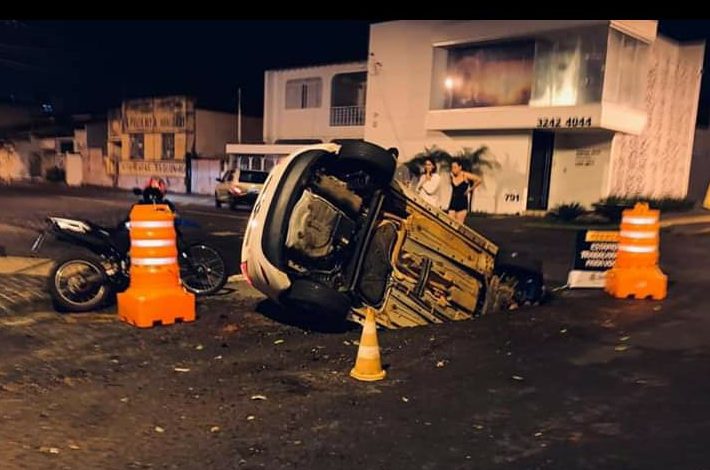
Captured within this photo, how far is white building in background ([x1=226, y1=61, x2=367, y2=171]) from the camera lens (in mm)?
31250

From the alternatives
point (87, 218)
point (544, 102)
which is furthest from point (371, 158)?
point (544, 102)

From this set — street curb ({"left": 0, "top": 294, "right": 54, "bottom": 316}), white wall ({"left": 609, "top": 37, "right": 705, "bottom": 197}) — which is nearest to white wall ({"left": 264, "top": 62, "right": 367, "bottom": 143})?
white wall ({"left": 609, "top": 37, "right": 705, "bottom": 197})

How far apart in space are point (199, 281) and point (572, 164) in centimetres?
1828

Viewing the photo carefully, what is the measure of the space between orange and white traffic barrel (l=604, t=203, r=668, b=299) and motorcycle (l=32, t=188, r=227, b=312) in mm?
5851

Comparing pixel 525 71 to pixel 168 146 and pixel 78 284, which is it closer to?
pixel 78 284

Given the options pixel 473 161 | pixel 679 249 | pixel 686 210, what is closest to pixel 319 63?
pixel 473 161

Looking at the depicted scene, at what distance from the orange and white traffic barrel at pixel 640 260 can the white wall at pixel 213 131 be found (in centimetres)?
3428

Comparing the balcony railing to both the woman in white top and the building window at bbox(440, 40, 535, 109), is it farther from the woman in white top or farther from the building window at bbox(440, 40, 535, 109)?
the woman in white top

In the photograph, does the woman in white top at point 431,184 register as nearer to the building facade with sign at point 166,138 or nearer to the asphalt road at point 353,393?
the asphalt road at point 353,393

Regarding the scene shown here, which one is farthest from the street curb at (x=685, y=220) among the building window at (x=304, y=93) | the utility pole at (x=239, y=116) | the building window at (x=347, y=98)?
the utility pole at (x=239, y=116)

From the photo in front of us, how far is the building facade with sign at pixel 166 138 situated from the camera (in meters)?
38.6

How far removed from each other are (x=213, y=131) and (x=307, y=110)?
10.1 metres

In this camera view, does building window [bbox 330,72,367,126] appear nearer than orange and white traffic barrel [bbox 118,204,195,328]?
No

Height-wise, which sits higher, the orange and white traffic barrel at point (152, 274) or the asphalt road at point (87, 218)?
the orange and white traffic barrel at point (152, 274)
